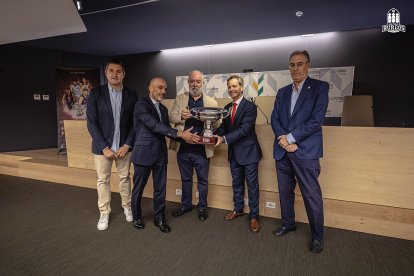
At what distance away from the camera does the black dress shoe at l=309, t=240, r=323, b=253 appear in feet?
6.46

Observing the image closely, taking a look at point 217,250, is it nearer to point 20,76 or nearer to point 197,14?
point 197,14

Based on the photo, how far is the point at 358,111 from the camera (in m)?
3.96

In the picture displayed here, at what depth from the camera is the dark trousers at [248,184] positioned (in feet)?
7.79

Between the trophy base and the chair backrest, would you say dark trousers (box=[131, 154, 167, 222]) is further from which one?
the chair backrest

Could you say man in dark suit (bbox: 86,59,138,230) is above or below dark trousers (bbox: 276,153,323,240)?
above

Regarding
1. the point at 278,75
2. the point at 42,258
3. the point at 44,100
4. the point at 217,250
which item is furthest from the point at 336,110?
the point at 44,100

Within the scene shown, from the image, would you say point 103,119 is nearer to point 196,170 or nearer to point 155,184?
point 155,184

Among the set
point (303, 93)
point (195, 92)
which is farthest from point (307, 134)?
point (195, 92)

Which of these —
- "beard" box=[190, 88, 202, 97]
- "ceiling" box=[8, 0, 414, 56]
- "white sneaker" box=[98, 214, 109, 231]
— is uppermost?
"ceiling" box=[8, 0, 414, 56]

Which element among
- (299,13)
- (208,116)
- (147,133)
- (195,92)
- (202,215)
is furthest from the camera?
(299,13)

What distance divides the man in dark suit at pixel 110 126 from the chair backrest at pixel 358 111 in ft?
10.7

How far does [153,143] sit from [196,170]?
1.78ft

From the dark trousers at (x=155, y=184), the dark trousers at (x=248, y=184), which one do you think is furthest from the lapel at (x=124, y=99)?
the dark trousers at (x=248, y=184)

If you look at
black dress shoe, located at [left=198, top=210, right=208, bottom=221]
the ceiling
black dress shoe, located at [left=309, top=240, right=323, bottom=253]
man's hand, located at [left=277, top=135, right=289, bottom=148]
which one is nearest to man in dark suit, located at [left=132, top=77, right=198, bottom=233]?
black dress shoe, located at [left=198, top=210, right=208, bottom=221]
